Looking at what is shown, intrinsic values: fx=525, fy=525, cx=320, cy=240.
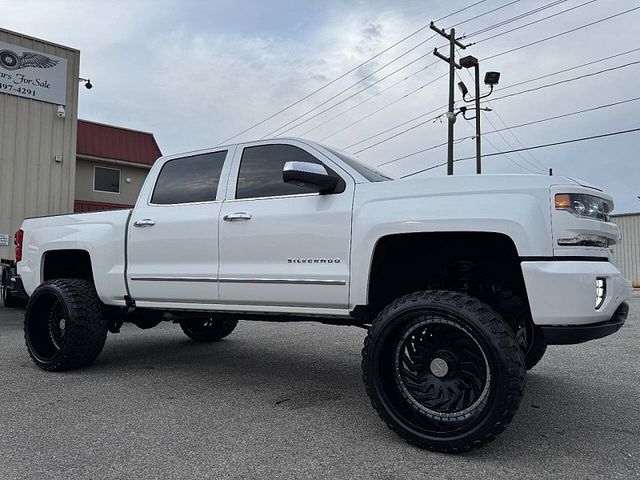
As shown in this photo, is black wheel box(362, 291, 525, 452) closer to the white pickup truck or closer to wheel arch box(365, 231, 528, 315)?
the white pickup truck

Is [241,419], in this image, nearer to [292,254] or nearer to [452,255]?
[292,254]

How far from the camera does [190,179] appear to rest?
4695 millimetres

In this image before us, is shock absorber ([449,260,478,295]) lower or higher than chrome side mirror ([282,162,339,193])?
lower

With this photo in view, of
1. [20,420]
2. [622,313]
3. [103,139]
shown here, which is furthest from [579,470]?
[103,139]

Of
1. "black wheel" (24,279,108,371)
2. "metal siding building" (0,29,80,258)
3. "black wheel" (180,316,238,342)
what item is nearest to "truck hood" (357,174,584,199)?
"black wheel" (24,279,108,371)

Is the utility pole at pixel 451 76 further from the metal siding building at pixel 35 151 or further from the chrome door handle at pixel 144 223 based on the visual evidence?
the chrome door handle at pixel 144 223

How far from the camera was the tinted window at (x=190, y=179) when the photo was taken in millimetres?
4516

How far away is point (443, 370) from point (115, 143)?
785 inches

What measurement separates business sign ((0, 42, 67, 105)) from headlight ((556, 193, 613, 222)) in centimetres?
1355

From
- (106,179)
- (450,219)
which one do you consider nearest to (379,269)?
(450,219)

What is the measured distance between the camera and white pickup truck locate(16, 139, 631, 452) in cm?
296

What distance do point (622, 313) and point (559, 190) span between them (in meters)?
0.95

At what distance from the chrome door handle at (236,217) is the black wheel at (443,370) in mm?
1371

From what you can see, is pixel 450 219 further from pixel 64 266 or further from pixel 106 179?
pixel 106 179
